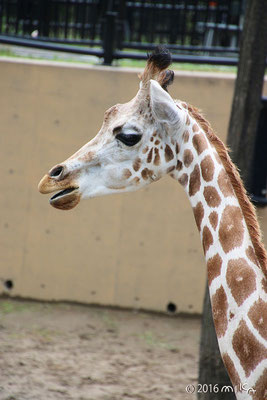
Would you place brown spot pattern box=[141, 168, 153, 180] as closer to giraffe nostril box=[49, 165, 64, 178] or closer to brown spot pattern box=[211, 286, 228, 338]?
giraffe nostril box=[49, 165, 64, 178]

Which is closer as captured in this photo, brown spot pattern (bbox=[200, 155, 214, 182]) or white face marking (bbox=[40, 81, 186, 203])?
brown spot pattern (bbox=[200, 155, 214, 182])

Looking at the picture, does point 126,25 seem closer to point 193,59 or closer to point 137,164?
point 193,59

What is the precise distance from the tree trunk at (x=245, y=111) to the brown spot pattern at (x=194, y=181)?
1282 millimetres

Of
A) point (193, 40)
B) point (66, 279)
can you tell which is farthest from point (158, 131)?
point (193, 40)

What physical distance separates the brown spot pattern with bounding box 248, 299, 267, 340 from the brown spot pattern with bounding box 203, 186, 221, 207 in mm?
482

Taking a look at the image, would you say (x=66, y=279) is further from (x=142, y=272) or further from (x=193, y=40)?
(x=193, y=40)

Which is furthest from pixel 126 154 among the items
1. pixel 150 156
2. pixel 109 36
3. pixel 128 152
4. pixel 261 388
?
pixel 109 36

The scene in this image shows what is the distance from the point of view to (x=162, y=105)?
3.02m

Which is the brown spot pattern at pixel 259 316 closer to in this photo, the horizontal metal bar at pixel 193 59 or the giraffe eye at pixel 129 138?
the giraffe eye at pixel 129 138

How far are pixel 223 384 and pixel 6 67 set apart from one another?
368 centimetres

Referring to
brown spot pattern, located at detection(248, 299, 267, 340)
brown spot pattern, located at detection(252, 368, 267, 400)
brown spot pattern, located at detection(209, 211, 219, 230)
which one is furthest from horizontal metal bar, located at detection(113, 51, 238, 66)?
brown spot pattern, located at detection(252, 368, 267, 400)

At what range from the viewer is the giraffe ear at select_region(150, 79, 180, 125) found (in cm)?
299

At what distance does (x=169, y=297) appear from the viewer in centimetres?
637

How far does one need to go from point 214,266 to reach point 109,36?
4165 mm
